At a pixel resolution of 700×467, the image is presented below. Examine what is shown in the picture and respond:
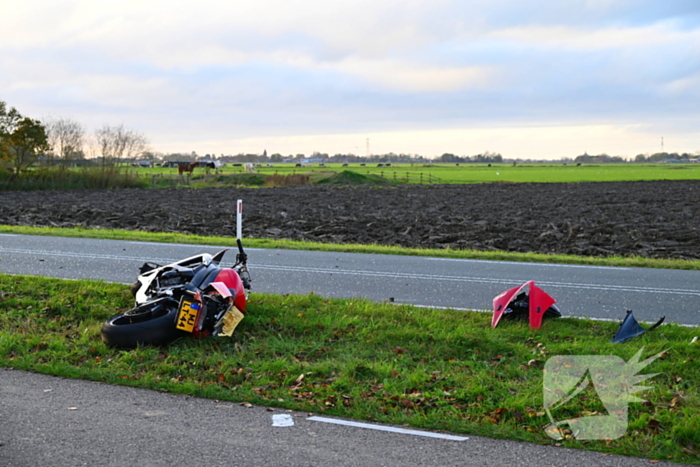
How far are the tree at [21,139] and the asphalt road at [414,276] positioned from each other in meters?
37.8

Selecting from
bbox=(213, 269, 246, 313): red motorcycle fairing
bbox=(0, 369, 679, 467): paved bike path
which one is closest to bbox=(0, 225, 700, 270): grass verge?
bbox=(213, 269, 246, 313): red motorcycle fairing

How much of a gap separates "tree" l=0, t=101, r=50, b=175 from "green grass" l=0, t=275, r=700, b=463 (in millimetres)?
45134

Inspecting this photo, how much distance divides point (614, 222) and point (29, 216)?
22834 millimetres

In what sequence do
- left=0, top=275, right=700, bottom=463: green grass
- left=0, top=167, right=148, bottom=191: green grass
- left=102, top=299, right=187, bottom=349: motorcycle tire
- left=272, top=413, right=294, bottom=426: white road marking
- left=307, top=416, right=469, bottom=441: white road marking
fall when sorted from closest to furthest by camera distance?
left=307, top=416, right=469, bottom=441: white road marking → left=272, top=413, right=294, bottom=426: white road marking → left=0, top=275, right=700, bottom=463: green grass → left=102, top=299, right=187, bottom=349: motorcycle tire → left=0, top=167, right=148, bottom=191: green grass

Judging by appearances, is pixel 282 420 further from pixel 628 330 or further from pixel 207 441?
pixel 628 330

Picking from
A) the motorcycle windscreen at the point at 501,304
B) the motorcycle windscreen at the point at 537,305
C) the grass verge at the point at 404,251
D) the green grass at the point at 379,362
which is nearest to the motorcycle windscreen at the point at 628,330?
the green grass at the point at 379,362

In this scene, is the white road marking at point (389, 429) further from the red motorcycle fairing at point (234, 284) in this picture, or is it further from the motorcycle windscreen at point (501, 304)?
the motorcycle windscreen at point (501, 304)

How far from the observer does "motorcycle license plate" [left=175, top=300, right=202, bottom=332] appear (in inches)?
275

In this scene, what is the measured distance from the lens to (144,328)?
6.93m

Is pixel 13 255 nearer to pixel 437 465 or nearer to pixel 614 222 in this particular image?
pixel 437 465

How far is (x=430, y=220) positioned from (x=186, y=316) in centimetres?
1818

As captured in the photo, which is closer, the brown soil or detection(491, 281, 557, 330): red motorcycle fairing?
detection(491, 281, 557, 330): red motorcycle fairing

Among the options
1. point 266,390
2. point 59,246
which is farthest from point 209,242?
point 266,390

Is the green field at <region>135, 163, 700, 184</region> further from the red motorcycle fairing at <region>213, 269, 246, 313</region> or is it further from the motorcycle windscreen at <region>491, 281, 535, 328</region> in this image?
the motorcycle windscreen at <region>491, 281, 535, 328</region>
